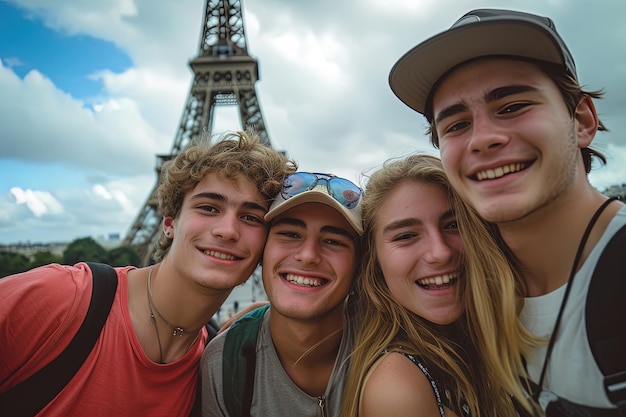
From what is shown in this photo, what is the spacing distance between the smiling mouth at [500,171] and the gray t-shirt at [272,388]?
1.34 meters

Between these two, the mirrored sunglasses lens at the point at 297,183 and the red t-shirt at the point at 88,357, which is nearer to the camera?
the red t-shirt at the point at 88,357

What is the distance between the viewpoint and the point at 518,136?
5.65 ft

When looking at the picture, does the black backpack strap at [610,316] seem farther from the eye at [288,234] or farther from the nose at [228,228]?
the nose at [228,228]

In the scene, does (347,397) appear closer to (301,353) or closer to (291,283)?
(301,353)

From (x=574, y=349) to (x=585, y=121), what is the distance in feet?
3.51

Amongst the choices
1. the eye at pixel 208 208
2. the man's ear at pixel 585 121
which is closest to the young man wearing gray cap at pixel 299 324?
the eye at pixel 208 208

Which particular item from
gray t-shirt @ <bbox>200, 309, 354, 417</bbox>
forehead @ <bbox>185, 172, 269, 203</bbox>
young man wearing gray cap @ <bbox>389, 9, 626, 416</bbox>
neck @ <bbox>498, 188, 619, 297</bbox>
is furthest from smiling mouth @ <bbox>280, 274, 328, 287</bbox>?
neck @ <bbox>498, 188, 619, 297</bbox>

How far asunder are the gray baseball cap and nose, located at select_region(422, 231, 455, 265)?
0.86 meters

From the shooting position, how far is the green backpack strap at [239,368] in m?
2.41

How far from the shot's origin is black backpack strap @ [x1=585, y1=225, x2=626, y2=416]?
1.39 meters

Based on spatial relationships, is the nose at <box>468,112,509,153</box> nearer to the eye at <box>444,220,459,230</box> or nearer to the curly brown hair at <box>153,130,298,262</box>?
the eye at <box>444,220,459,230</box>

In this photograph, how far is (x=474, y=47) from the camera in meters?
1.84

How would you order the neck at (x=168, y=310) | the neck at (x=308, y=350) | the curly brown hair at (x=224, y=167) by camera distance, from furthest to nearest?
1. the curly brown hair at (x=224, y=167)
2. the neck at (x=168, y=310)
3. the neck at (x=308, y=350)

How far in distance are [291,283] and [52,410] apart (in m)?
1.46
